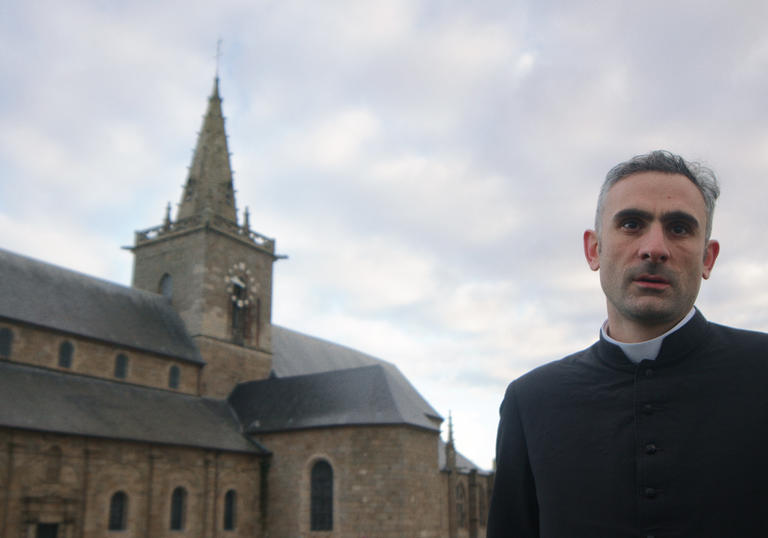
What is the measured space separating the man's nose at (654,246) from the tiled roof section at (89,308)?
28223 millimetres

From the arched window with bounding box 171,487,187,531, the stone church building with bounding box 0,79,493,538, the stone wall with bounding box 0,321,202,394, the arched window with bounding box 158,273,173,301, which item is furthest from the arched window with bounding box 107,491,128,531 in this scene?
the arched window with bounding box 158,273,173,301

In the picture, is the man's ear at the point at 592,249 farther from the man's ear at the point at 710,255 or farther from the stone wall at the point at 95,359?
the stone wall at the point at 95,359

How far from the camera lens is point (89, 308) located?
30812 millimetres

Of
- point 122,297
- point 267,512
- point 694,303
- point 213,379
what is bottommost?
point 267,512

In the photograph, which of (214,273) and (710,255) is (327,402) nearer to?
(214,273)

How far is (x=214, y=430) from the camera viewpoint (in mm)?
30750

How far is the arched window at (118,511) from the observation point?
25.3 meters

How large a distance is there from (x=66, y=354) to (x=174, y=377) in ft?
17.1

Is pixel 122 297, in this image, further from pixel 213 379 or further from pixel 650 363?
pixel 650 363

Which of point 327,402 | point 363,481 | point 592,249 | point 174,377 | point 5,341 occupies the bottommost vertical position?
point 363,481

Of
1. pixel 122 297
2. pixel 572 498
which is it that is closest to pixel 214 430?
pixel 122 297

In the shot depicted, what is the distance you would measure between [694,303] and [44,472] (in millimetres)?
25038

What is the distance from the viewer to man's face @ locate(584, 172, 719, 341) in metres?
2.10

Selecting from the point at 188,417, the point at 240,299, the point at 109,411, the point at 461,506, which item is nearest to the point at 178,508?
the point at 188,417
